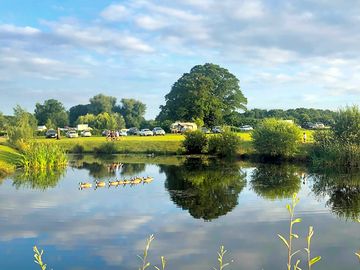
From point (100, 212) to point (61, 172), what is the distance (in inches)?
711

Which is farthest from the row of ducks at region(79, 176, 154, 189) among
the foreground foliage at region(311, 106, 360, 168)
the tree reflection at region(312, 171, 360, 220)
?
the foreground foliage at region(311, 106, 360, 168)

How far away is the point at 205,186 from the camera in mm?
32125

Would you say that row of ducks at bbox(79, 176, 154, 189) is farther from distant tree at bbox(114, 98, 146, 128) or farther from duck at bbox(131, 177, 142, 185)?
distant tree at bbox(114, 98, 146, 128)

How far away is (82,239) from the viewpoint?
17422 mm

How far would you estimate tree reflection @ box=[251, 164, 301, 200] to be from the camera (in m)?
29.2

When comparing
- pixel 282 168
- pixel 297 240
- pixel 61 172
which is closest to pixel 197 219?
pixel 297 240

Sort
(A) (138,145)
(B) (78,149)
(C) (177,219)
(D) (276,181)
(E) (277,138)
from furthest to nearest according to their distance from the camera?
(B) (78,149) → (A) (138,145) → (E) (277,138) → (D) (276,181) → (C) (177,219)

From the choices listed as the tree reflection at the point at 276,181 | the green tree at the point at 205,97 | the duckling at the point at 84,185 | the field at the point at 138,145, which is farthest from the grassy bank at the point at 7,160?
the green tree at the point at 205,97

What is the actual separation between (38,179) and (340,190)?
73.3 feet

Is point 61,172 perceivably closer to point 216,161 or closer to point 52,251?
point 216,161

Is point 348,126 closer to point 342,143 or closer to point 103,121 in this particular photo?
point 342,143

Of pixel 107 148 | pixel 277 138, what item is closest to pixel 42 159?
pixel 107 148

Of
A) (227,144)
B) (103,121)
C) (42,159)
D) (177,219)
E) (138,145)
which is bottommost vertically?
(177,219)

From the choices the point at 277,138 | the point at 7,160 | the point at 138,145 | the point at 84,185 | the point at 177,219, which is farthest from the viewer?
the point at 138,145
